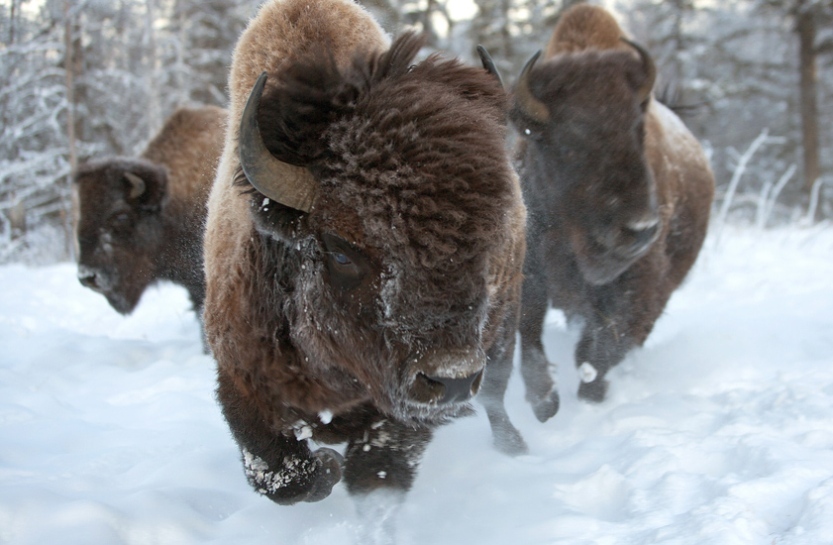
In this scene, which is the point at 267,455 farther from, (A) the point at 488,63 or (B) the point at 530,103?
(B) the point at 530,103

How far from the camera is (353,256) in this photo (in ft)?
7.53

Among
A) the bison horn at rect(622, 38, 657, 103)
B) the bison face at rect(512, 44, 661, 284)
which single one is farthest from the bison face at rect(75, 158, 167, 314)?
the bison horn at rect(622, 38, 657, 103)

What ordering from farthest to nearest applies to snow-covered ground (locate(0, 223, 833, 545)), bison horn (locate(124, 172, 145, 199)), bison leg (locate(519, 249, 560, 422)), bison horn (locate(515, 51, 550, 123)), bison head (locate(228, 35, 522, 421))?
bison horn (locate(124, 172, 145, 199)) → bison leg (locate(519, 249, 560, 422)) → bison horn (locate(515, 51, 550, 123)) → snow-covered ground (locate(0, 223, 833, 545)) → bison head (locate(228, 35, 522, 421))

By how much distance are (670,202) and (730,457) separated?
2548 millimetres

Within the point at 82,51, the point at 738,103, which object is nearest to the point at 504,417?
the point at 82,51

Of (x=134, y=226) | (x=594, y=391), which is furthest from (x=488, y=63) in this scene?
(x=134, y=226)

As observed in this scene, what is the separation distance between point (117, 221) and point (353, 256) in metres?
5.15

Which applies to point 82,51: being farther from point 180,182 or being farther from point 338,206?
point 338,206

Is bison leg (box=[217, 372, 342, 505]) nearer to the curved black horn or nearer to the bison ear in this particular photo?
the curved black horn

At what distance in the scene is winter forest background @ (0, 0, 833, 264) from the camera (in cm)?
1057

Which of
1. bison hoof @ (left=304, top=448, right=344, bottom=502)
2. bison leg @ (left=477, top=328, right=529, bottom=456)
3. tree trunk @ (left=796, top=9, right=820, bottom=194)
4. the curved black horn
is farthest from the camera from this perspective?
tree trunk @ (left=796, top=9, right=820, bottom=194)

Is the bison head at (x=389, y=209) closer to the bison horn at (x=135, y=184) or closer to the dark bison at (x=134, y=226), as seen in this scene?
the dark bison at (x=134, y=226)

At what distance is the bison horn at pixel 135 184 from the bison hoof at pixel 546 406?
459 centimetres

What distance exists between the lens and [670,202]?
5027mm
